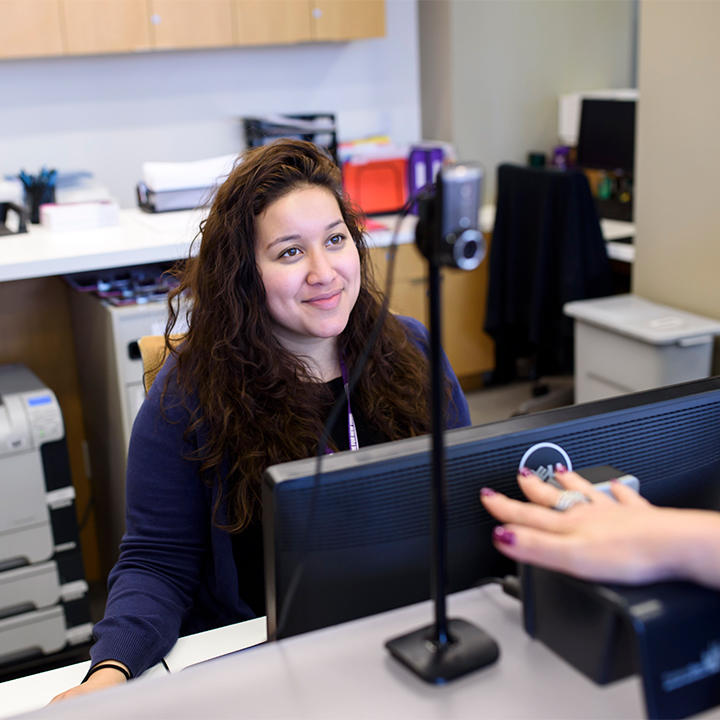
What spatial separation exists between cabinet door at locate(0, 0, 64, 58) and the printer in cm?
153

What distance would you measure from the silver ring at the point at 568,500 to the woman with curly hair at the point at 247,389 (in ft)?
1.88

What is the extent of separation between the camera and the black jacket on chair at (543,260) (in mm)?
3604

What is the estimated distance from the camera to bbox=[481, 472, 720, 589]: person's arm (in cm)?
66

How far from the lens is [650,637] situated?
63 centimetres

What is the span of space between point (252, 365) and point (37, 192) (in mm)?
2017

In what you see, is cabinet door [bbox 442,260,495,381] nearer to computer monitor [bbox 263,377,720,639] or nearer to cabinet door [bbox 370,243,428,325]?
cabinet door [bbox 370,243,428,325]

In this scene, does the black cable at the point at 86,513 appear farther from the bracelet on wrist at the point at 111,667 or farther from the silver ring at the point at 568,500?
the silver ring at the point at 568,500

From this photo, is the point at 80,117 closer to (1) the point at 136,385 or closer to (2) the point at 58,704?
(1) the point at 136,385

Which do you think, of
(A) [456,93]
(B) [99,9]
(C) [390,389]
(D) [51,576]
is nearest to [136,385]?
(D) [51,576]

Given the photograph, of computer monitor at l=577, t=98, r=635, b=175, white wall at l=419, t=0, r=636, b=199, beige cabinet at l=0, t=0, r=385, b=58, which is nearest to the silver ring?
beige cabinet at l=0, t=0, r=385, b=58

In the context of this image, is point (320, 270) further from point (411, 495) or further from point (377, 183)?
point (377, 183)

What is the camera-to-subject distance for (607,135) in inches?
166

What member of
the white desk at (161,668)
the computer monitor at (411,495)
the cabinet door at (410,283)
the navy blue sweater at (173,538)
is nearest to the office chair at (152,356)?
the navy blue sweater at (173,538)

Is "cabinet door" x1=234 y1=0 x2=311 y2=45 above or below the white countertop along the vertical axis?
above
